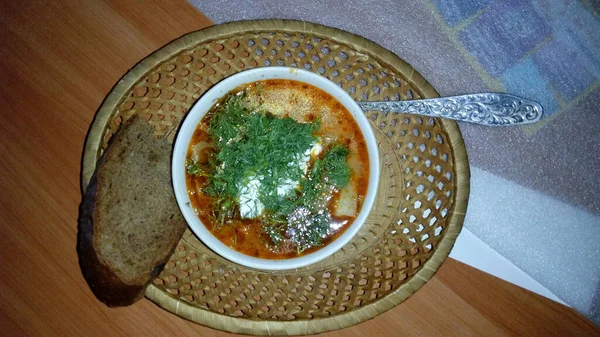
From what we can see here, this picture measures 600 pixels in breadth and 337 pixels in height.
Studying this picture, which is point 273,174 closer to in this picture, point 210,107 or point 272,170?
point 272,170

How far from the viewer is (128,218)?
146cm

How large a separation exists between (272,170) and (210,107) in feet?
0.86

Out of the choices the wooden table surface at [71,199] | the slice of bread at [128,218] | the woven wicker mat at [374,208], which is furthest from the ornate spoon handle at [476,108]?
the slice of bread at [128,218]

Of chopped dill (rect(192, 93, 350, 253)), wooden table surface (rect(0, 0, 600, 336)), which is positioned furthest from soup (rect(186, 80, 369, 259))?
wooden table surface (rect(0, 0, 600, 336))

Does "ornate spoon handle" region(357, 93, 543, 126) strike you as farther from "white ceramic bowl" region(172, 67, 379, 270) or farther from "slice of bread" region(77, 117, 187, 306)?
"slice of bread" region(77, 117, 187, 306)

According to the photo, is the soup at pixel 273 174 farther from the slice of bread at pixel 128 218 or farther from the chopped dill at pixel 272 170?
the slice of bread at pixel 128 218

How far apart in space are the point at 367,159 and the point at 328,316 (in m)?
0.49

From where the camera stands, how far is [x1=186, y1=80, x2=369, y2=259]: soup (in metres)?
1.45

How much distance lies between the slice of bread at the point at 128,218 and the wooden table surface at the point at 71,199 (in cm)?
17

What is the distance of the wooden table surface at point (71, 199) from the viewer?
1.58 meters

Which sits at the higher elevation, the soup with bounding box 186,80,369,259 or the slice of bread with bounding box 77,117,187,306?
the soup with bounding box 186,80,369,259

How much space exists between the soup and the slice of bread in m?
0.12

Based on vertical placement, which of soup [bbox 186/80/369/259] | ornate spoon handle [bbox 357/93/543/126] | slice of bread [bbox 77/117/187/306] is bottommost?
slice of bread [bbox 77/117/187/306]

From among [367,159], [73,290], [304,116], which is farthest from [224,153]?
[73,290]
